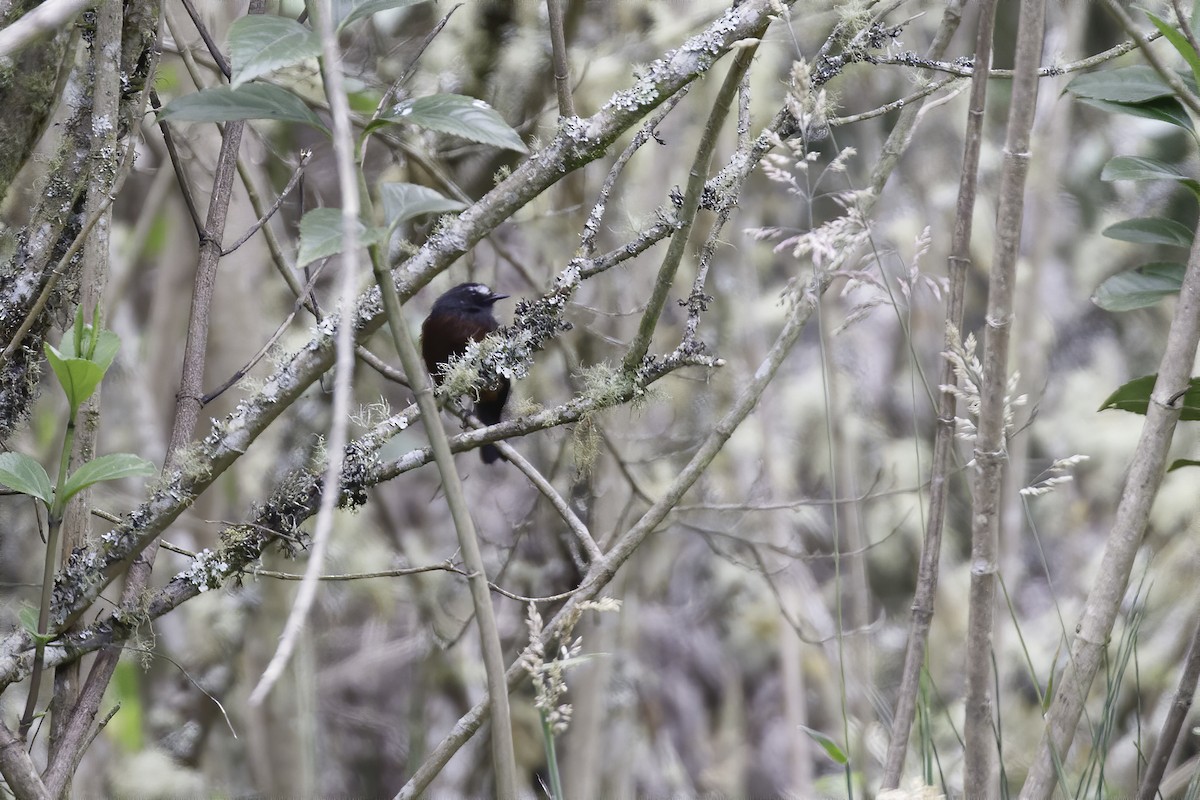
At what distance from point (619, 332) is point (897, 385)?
3.32 meters

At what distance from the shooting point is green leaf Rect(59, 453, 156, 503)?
1271mm

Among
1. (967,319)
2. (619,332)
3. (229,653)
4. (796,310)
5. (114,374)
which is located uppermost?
(967,319)

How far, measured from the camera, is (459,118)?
98 centimetres

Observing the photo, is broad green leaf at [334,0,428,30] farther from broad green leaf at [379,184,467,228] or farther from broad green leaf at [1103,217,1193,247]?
broad green leaf at [1103,217,1193,247]

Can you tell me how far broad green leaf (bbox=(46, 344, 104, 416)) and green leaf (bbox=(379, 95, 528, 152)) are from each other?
55 centimetres

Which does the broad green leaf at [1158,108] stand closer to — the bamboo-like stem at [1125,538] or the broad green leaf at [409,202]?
the bamboo-like stem at [1125,538]

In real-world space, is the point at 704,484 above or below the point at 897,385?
below

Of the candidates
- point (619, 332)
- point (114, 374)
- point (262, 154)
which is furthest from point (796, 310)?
point (114, 374)

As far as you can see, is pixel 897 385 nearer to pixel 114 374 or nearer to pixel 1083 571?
pixel 1083 571

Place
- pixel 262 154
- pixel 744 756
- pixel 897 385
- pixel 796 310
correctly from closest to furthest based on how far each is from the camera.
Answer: pixel 796 310 → pixel 262 154 → pixel 744 756 → pixel 897 385

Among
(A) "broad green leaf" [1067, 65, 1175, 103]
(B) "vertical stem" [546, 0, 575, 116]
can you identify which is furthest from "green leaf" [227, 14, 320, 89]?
(A) "broad green leaf" [1067, 65, 1175, 103]

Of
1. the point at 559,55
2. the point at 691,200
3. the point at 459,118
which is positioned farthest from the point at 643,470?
the point at 459,118

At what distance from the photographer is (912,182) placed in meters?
6.42

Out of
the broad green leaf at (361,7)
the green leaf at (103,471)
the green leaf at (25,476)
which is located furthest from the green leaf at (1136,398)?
the green leaf at (25,476)
